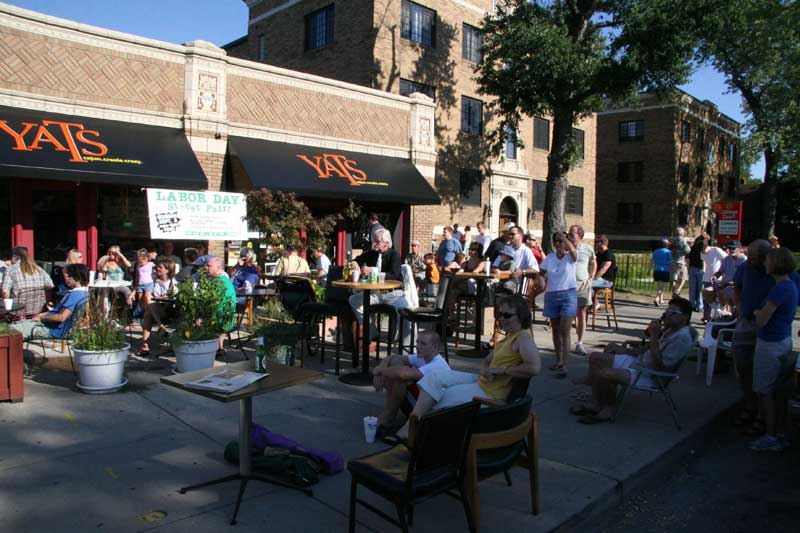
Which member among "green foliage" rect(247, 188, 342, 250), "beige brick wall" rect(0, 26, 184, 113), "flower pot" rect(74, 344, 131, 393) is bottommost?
"flower pot" rect(74, 344, 131, 393)

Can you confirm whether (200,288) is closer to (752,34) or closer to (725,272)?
(725,272)

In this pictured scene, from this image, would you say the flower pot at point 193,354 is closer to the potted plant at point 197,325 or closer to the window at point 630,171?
the potted plant at point 197,325

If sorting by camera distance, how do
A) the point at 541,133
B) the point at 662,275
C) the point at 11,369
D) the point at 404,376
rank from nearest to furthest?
1. the point at 404,376
2. the point at 11,369
3. the point at 662,275
4. the point at 541,133

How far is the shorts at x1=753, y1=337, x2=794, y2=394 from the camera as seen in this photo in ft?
17.4

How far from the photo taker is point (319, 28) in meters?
21.0

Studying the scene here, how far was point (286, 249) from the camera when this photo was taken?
12430mm

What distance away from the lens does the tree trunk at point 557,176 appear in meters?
18.7

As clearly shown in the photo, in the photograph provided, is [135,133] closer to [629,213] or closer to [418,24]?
[418,24]

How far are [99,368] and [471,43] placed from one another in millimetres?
19587

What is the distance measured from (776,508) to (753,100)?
111 feet

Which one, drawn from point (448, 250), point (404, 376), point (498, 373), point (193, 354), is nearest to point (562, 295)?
point (498, 373)

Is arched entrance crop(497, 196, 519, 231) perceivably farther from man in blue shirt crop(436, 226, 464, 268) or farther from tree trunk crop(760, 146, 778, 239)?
tree trunk crop(760, 146, 778, 239)

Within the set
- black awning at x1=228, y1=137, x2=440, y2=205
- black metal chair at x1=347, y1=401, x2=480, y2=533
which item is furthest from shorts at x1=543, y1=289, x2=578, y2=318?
black awning at x1=228, y1=137, x2=440, y2=205

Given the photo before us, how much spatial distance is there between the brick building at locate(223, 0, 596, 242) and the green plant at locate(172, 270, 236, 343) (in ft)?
39.5
